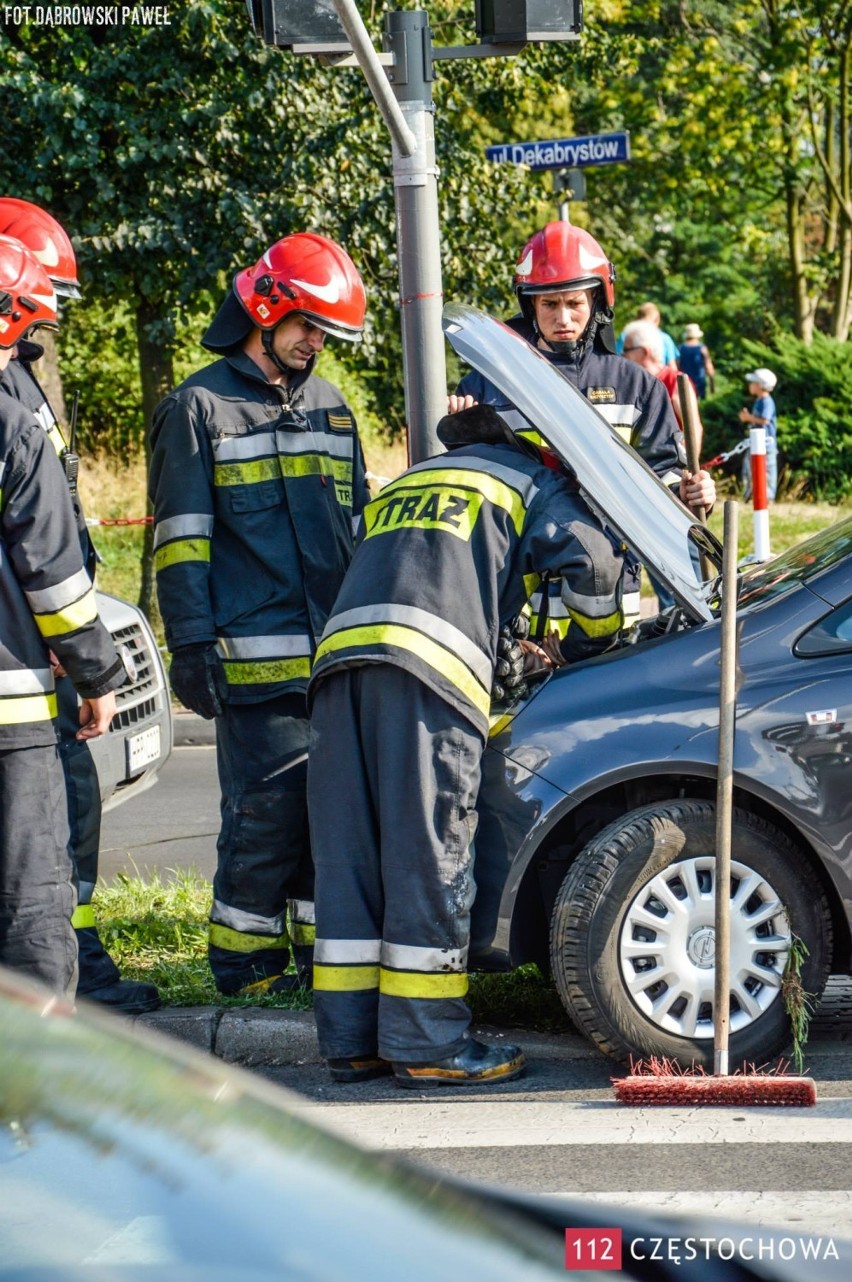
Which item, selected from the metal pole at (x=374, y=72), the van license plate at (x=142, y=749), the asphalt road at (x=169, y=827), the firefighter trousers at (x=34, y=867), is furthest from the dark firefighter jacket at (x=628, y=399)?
the asphalt road at (x=169, y=827)

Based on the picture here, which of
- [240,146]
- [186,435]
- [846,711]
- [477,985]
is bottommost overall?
[477,985]

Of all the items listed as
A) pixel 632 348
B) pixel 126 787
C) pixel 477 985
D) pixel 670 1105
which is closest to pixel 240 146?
pixel 632 348

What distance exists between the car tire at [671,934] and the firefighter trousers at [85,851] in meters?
1.40

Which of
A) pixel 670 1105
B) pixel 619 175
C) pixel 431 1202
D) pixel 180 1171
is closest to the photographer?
pixel 180 1171

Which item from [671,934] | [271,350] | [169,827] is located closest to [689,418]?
[271,350]

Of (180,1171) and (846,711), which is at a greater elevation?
(180,1171)

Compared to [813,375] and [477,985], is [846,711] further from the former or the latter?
[813,375]

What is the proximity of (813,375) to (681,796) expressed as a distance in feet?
57.7

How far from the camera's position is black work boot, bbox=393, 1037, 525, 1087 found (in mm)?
4180

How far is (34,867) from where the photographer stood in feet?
13.4

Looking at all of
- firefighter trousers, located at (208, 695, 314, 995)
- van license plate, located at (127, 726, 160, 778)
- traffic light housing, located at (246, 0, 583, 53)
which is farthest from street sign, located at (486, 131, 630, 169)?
firefighter trousers, located at (208, 695, 314, 995)

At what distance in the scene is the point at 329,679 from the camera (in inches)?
167

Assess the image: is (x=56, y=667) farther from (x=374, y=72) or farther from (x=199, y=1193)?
(x=199, y=1193)

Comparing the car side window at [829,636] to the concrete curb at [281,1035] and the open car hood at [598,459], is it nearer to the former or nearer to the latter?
the open car hood at [598,459]
